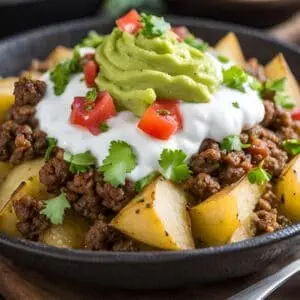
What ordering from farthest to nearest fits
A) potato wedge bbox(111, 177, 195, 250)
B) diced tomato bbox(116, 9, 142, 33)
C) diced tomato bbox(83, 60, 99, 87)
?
diced tomato bbox(116, 9, 142, 33), diced tomato bbox(83, 60, 99, 87), potato wedge bbox(111, 177, 195, 250)

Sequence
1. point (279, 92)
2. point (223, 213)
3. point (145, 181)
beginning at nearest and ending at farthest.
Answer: point (223, 213) < point (145, 181) < point (279, 92)

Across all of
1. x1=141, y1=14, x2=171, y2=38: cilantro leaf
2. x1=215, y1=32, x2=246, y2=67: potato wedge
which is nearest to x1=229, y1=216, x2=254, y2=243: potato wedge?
x1=141, y1=14, x2=171, y2=38: cilantro leaf

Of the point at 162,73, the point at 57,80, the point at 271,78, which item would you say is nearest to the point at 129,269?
the point at 162,73

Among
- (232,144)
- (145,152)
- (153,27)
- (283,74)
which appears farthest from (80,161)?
(283,74)

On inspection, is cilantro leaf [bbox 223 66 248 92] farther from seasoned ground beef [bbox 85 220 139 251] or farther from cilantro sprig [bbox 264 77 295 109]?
seasoned ground beef [bbox 85 220 139 251]

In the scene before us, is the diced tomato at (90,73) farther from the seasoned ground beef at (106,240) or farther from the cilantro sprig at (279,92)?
the cilantro sprig at (279,92)

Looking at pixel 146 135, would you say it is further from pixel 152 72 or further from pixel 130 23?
pixel 130 23

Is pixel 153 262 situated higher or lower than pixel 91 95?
lower
